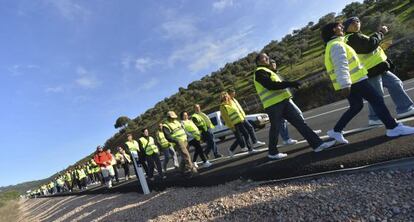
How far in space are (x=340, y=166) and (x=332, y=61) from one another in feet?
5.71

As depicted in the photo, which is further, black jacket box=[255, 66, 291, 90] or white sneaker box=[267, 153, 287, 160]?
white sneaker box=[267, 153, 287, 160]

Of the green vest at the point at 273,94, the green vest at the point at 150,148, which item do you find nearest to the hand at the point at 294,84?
the green vest at the point at 273,94

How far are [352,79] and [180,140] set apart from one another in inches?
224

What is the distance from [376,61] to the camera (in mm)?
8195

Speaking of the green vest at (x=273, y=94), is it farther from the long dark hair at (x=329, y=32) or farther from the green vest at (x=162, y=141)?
the green vest at (x=162, y=141)

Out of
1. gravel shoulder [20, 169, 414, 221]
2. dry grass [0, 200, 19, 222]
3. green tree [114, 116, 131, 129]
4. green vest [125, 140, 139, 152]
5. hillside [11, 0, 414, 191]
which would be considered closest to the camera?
gravel shoulder [20, 169, 414, 221]

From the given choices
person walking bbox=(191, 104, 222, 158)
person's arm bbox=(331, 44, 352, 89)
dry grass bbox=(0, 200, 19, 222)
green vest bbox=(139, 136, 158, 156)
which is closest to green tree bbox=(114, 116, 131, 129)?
dry grass bbox=(0, 200, 19, 222)

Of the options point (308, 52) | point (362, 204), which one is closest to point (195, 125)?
point (362, 204)

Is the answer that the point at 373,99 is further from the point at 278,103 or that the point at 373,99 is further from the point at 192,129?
the point at 192,129

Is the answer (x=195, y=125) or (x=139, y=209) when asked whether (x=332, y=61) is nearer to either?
(x=139, y=209)

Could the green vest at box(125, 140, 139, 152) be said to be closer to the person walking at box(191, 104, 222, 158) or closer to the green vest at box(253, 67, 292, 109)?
the person walking at box(191, 104, 222, 158)

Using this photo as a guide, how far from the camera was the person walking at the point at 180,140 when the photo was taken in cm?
1188

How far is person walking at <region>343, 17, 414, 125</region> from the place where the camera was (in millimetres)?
7922

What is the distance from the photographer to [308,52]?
64.2 m
